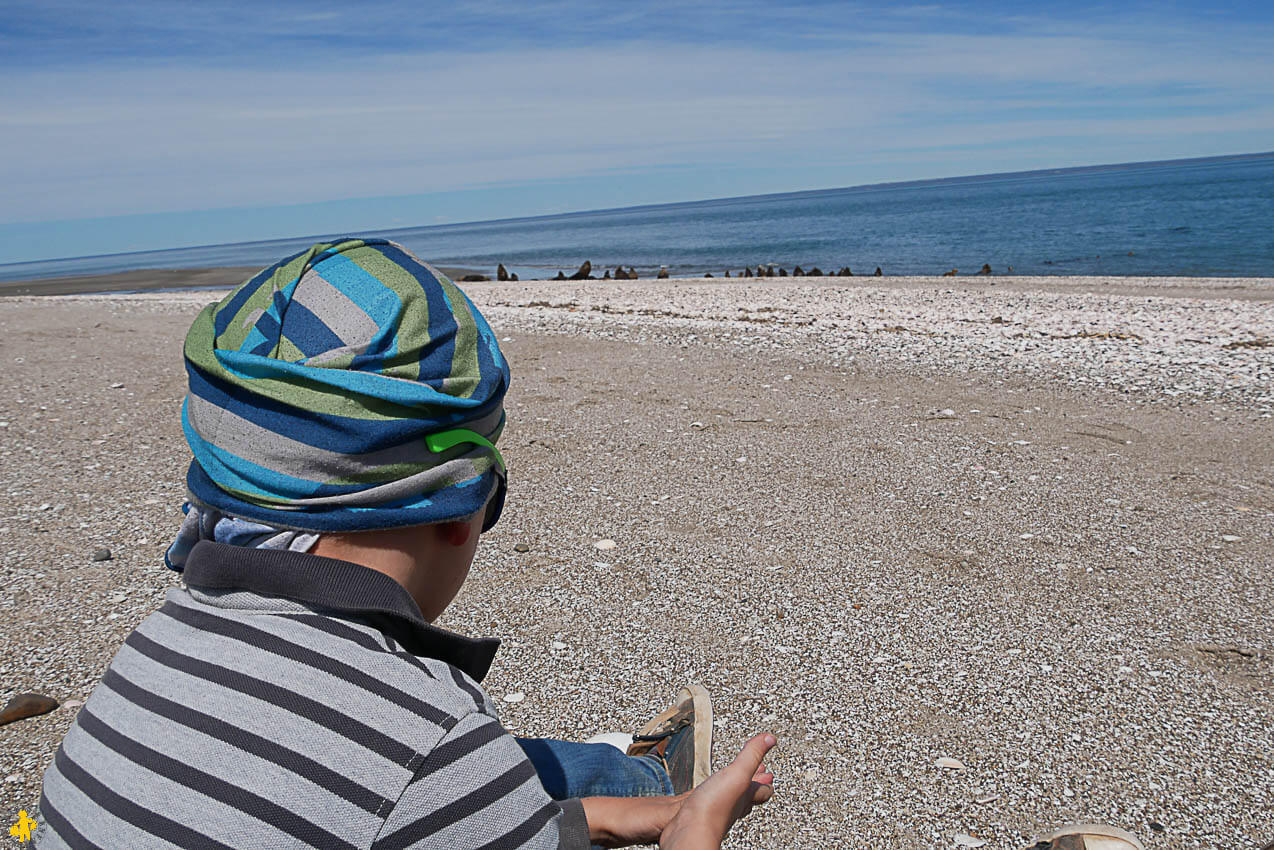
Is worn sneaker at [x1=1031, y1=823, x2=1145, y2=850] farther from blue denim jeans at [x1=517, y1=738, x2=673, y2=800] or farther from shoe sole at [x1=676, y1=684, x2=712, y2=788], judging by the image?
blue denim jeans at [x1=517, y1=738, x2=673, y2=800]

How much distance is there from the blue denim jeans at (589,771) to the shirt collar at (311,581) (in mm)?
728

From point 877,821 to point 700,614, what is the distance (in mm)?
1301

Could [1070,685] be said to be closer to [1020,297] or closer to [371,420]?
[371,420]

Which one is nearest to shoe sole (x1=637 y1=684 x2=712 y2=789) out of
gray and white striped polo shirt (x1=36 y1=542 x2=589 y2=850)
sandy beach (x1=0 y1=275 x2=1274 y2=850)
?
sandy beach (x1=0 y1=275 x2=1274 y2=850)

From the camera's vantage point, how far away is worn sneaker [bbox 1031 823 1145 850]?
2.19 m

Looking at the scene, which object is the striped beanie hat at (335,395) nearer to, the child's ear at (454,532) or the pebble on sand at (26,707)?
the child's ear at (454,532)

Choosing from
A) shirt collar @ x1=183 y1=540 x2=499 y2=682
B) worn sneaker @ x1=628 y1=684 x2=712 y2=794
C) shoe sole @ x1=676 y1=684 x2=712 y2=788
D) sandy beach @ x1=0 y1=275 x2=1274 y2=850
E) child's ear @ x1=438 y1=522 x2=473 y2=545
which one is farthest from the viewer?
sandy beach @ x1=0 y1=275 x2=1274 y2=850

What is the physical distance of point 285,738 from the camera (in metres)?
1.12

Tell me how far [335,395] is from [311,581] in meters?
0.27

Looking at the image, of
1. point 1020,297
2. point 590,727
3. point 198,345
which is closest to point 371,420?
point 198,345

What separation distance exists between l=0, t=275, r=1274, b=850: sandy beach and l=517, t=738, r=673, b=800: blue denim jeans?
551 mm

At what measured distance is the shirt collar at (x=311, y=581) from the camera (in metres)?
1.25

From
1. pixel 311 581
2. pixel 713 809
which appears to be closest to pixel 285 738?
pixel 311 581


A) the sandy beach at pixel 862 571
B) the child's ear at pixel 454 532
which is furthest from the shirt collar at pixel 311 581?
the sandy beach at pixel 862 571
